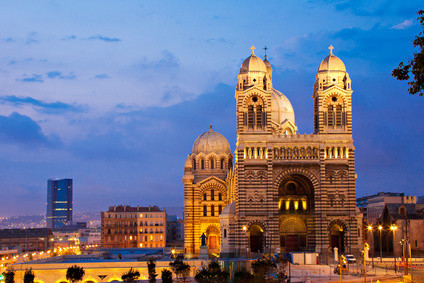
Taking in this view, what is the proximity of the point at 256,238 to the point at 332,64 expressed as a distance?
23873 millimetres

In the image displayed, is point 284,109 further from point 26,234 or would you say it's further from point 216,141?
point 26,234

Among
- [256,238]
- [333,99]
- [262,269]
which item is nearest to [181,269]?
[262,269]

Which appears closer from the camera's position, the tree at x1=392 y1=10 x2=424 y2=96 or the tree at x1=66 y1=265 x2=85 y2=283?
the tree at x1=392 y1=10 x2=424 y2=96

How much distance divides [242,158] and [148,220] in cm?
6654

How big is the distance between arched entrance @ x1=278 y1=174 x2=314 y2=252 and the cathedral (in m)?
0.13

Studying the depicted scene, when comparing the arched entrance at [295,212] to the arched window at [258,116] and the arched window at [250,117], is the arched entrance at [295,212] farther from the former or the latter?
the arched window at [250,117]

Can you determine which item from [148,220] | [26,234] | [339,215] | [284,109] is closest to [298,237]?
[339,215]

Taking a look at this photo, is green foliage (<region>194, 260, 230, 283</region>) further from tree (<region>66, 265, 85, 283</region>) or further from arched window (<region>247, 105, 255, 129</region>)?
arched window (<region>247, 105, 255, 129</region>)

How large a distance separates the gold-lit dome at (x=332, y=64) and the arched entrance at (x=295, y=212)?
13.9 meters

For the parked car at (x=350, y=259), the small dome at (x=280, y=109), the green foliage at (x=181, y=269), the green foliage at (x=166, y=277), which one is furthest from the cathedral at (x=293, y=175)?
the green foliage at (x=166, y=277)

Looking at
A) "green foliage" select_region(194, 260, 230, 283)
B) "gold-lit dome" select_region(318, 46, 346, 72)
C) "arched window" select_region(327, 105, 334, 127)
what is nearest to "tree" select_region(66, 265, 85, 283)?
"green foliage" select_region(194, 260, 230, 283)

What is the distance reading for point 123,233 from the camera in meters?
140

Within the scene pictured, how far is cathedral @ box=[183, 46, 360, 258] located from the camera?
3083 inches

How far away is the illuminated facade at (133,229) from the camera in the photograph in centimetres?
13888
